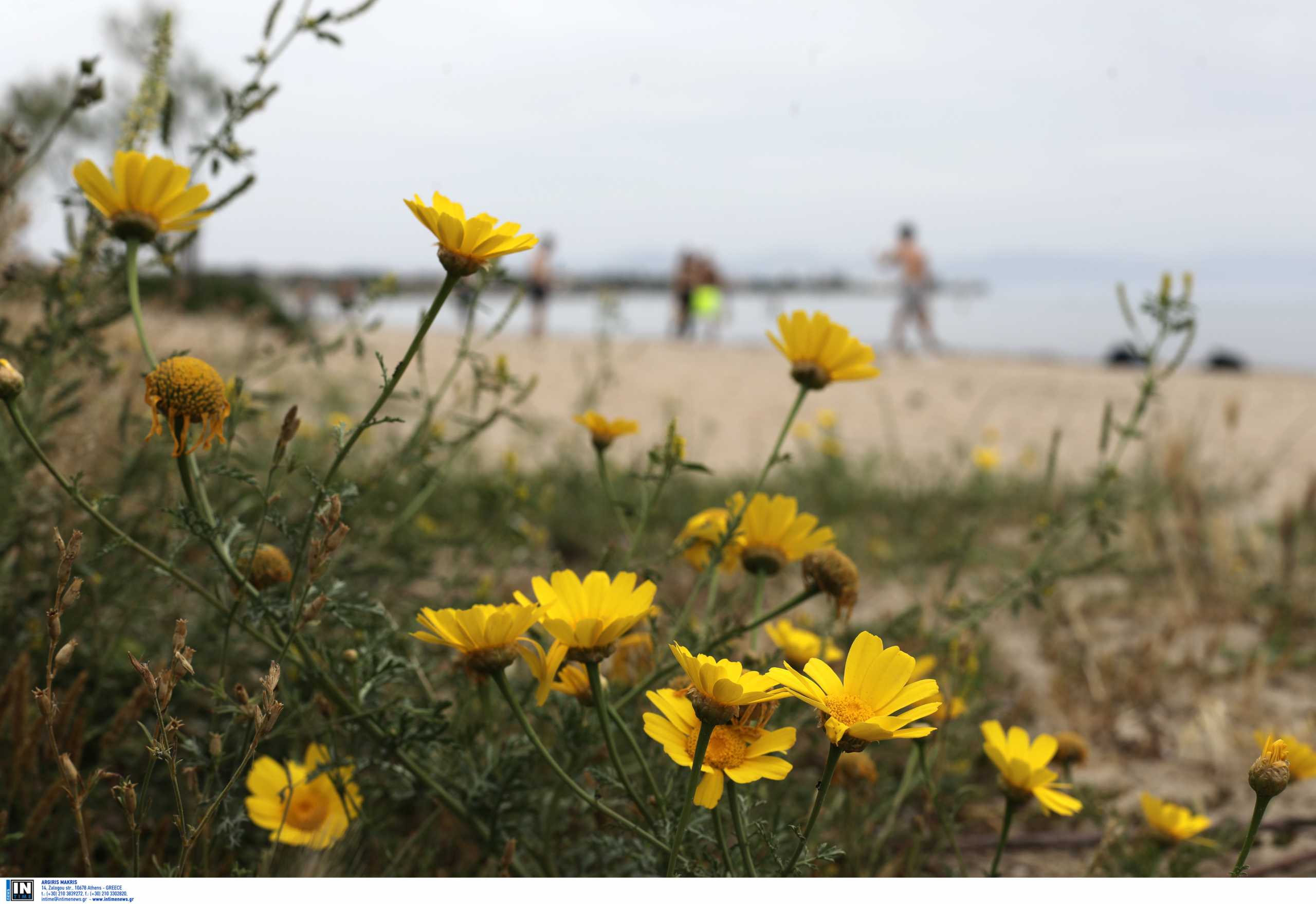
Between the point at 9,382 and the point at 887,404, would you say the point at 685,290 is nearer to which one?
the point at 887,404

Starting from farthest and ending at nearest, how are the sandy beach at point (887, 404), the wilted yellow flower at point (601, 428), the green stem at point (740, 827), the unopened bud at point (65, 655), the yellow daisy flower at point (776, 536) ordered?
the sandy beach at point (887, 404), the wilted yellow flower at point (601, 428), the yellow daisy flower at point (776, 536), the green stem at point (740, 827), the unopened bud at point (65, 655)

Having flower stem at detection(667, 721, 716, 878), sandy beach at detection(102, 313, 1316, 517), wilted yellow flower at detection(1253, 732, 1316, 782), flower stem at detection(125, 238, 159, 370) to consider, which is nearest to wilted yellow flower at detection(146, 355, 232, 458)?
flower stem at detection(125, 238, 159, 370)

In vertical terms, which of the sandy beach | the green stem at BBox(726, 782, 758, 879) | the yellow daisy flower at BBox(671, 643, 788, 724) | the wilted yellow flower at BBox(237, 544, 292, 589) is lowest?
the sandy beach

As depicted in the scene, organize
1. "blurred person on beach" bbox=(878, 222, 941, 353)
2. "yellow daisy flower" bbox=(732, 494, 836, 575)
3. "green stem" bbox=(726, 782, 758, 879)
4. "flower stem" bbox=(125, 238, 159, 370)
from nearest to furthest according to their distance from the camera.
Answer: "green stem" bbox=(726, 782, 758, 879), "flower stem" bbox=(125, 238, 159, 370), "yellow daisy flower" bbox=(732, 494, 836, 575), "blurred person on beach" bbox=(878, 222, 941, 353)

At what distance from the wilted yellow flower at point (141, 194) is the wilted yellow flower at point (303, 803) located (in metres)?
0.71

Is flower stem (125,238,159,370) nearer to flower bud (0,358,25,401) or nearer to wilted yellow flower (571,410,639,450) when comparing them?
flower bud (0,358,25,401)

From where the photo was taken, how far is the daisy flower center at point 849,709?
90cm

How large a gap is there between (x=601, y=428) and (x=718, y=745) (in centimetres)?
62

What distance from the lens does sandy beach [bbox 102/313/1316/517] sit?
230 inches

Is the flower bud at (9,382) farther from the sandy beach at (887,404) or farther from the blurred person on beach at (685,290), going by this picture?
the blurred person on beach at (685,290)

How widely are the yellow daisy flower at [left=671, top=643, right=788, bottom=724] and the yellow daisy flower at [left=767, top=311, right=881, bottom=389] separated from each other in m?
0.60

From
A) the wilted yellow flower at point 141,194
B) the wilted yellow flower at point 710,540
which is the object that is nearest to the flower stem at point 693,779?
the wilted yellow flower at point 710,540

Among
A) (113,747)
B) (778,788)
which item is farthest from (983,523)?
(113,747)

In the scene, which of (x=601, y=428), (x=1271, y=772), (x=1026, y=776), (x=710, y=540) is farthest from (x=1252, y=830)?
(x=601, y=428)
